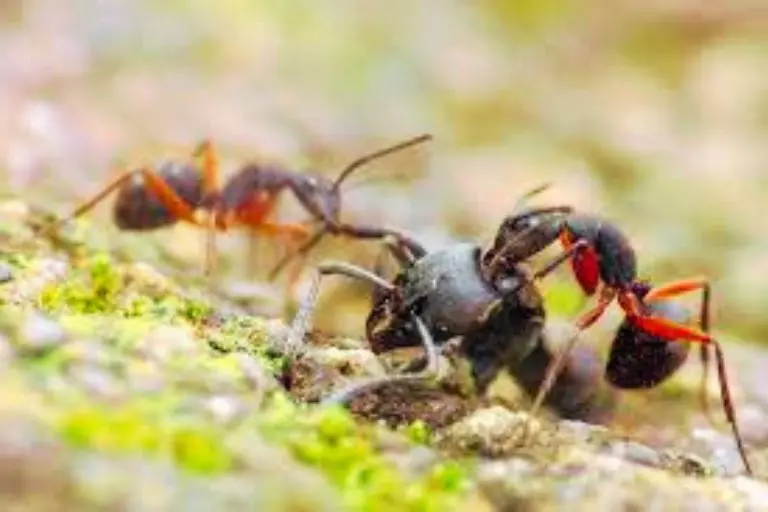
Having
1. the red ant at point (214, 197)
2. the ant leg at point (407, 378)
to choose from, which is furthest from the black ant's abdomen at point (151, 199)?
the ant leg at point (407, 378)

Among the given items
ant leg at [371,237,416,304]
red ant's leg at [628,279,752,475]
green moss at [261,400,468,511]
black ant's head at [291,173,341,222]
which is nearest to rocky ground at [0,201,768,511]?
green moss at [261,400,468,511]

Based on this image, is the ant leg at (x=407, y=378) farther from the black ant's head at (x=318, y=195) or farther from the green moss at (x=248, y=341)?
the black ant's head at (x=318, y=195)

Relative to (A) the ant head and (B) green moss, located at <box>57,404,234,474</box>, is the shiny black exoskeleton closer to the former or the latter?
(A) the ant head

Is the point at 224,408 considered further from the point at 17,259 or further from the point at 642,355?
the point at 642,355

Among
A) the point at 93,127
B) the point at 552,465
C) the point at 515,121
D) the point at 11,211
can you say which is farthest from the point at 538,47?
the point at 552,465

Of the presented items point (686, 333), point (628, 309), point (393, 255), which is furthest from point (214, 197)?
point (686, 333)
